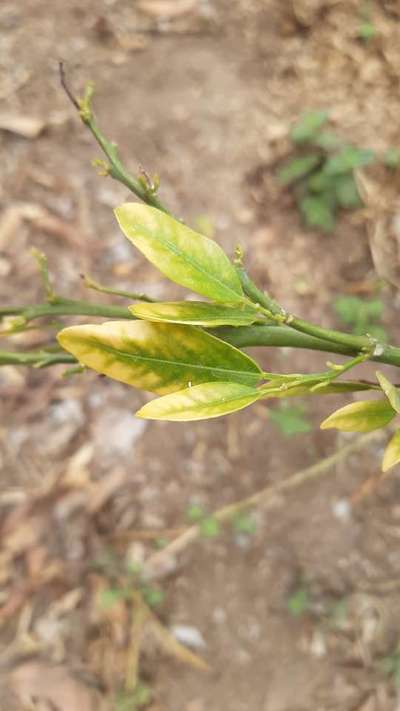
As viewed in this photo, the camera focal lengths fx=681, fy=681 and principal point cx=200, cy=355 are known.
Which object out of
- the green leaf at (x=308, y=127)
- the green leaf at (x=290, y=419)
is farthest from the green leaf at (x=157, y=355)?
the green leaf at (x=308, y=127)

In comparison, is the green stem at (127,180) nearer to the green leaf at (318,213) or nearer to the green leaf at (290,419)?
the green leaf at (290,419)

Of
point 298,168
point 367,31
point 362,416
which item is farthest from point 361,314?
point 362,416

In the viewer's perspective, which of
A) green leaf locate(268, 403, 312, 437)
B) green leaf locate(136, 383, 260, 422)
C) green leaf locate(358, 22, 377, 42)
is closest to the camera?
green leaf locate(136, 383, 260, 422)

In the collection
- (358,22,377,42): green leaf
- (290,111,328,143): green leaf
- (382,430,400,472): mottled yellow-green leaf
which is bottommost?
(290,111,328,143): green leaf

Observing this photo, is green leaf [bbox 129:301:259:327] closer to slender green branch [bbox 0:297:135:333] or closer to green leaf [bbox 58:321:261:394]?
green leaf [bbox 58:321:261:394]

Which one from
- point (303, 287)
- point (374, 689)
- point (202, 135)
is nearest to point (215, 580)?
point (374, 689)

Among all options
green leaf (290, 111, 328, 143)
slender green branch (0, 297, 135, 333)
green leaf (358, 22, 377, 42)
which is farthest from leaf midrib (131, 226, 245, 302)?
green leaf (358, 22, 377, 42)

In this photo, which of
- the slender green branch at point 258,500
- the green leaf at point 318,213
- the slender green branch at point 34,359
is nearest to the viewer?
the slender green branch at point 34,359
